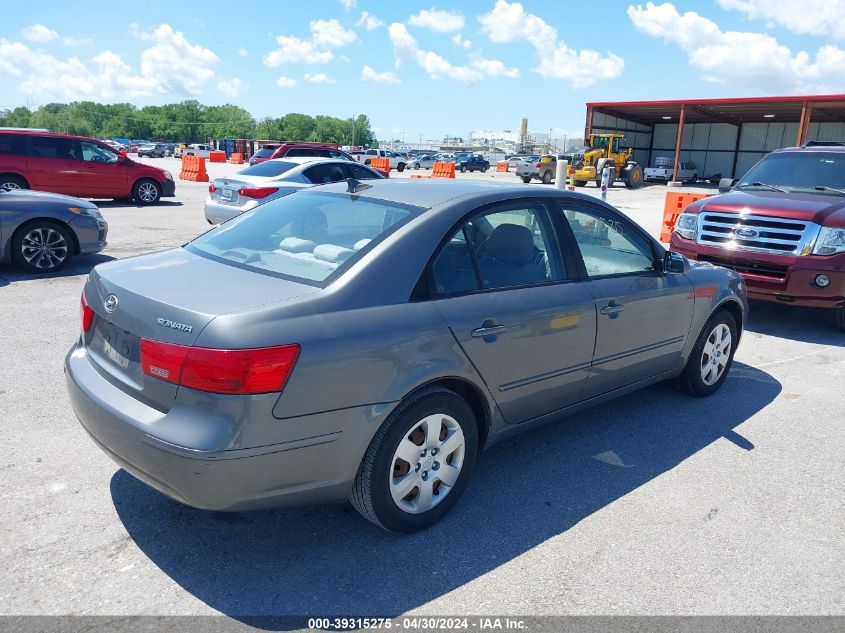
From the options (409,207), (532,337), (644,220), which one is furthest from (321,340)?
(644,220)

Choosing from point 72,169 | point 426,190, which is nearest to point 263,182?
point 72,169

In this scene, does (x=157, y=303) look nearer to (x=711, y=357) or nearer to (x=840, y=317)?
(x=711, y=357)

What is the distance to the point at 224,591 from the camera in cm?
280

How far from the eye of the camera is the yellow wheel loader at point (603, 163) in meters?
33.8

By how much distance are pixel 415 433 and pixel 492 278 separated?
934mm


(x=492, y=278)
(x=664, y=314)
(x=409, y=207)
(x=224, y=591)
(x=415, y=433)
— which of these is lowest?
(x=224, y=591)

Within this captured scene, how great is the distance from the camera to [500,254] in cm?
372

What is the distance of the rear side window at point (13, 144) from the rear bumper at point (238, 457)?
13.7m

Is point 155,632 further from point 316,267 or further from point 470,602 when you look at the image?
point 316,267

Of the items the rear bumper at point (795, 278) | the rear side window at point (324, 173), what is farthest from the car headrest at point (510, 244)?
the rear side window at point (324, 173)

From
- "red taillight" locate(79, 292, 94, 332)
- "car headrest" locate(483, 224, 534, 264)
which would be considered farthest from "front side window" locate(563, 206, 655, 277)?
"red taillight" locate(79, 292, 94, 332)

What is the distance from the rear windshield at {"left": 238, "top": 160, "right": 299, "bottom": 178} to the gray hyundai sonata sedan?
790cm

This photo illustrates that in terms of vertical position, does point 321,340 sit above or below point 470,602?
above

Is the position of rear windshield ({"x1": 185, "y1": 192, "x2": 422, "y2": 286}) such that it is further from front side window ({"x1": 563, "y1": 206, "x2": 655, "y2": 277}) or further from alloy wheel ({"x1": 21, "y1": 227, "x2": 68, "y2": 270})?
alloy wheel ({"x1": 21, "y1": 227, "x2": 68, "y2": 270})
